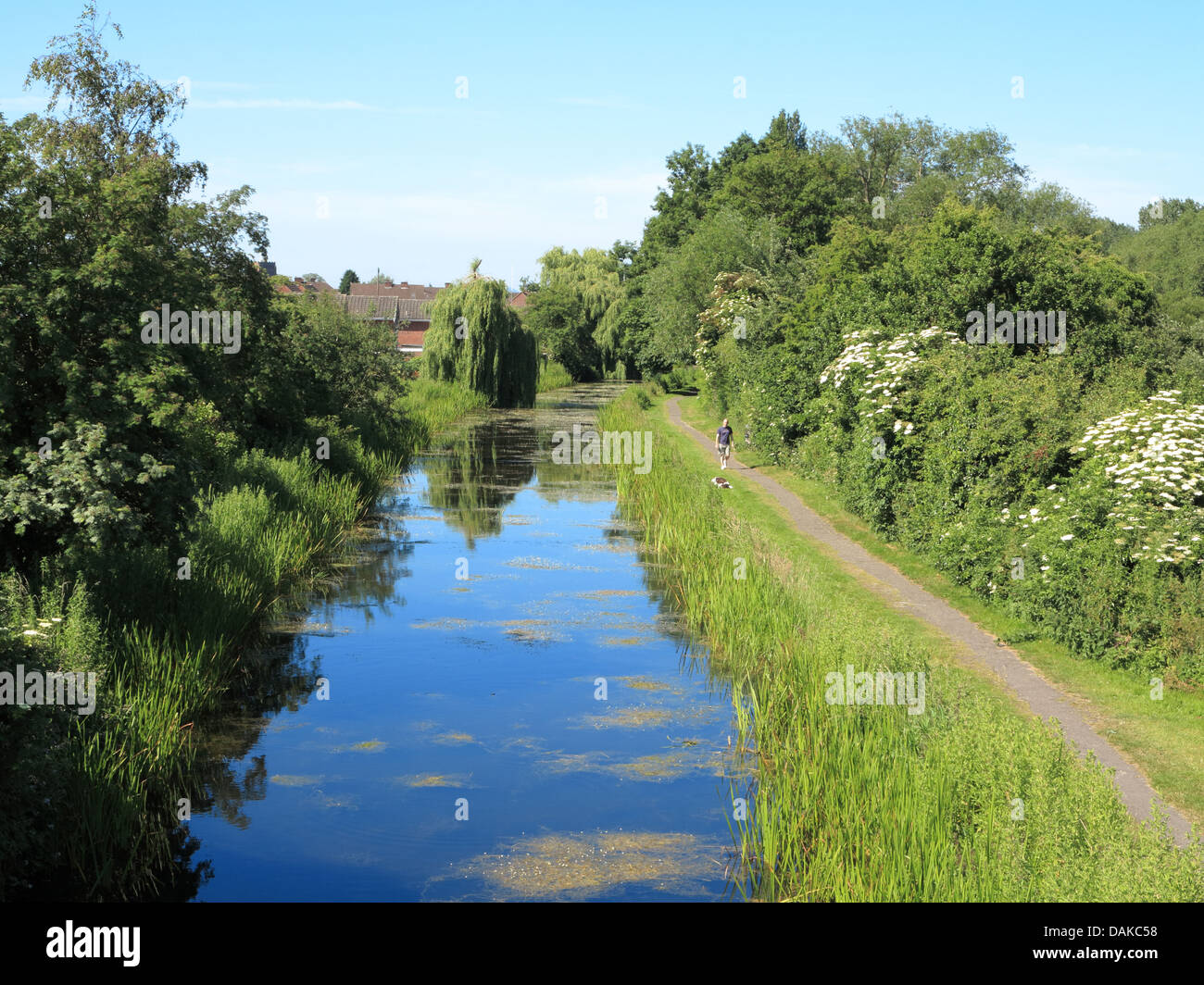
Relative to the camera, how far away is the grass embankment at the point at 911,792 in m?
6.81

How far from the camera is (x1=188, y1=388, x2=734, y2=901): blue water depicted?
340 inches

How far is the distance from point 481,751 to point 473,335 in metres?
41.4

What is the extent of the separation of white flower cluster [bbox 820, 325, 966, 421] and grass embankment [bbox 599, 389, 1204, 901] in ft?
21.4

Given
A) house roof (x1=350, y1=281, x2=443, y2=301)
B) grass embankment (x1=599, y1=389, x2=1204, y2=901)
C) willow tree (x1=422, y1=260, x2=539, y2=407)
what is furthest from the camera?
house roof (x1=350, y1=281, x2=443, y2=301)

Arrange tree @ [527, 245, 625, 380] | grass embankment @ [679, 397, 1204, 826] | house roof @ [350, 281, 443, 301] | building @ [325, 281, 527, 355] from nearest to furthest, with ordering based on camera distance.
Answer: grass embankment @ [679, 397, 1204, 826] → tree @ [527, 245, 625, 380] → building @ [325, 281, 527, 355] → house roof @ [350, 281, 443, 301]

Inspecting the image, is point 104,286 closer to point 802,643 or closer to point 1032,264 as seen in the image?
point 802,643

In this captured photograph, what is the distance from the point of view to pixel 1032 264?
2417 cm

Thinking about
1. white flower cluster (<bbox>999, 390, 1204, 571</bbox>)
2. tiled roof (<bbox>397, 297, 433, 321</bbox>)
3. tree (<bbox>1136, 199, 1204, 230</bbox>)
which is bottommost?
white flower cluster (<bbox>999, 390, 1204, 571</bbox>)

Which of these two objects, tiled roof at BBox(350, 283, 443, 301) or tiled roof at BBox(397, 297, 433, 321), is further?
tiled roof at BBox(350, 283, 443, 301)

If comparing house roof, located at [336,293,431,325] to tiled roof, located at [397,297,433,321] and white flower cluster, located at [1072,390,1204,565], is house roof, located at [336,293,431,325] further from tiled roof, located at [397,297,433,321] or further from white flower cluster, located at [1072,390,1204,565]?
white flower cluster, located at [1072,390,1204,565]

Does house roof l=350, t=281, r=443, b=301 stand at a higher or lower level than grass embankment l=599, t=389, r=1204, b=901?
higher

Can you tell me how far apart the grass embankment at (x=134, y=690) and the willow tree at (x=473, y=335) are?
3417 cm

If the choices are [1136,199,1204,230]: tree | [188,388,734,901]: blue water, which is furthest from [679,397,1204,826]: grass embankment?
[1136,199,1204,230]: tree

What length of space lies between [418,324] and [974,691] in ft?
358
